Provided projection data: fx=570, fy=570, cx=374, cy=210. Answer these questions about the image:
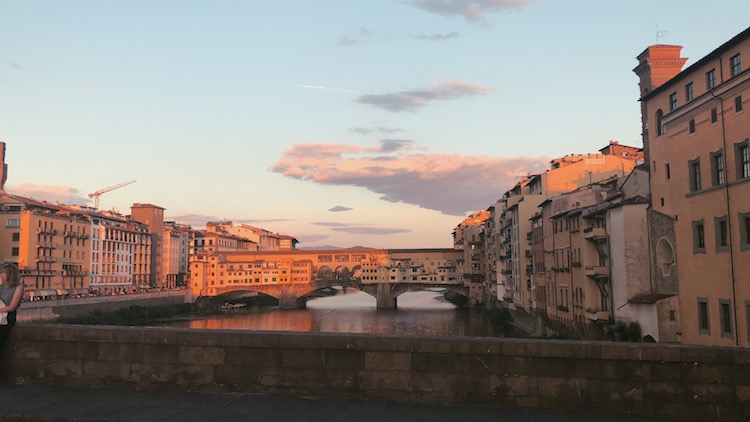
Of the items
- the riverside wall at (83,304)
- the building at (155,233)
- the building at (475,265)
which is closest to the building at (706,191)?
the riverside wall at (83,304)

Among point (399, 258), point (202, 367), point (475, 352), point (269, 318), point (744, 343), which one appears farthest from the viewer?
→ point (399, 258)

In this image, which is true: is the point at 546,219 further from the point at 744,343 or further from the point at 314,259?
the point at 314,259

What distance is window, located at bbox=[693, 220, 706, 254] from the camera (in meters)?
31.4

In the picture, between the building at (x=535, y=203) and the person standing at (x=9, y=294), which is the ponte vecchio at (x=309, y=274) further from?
the person standing at (x=9, y=294)

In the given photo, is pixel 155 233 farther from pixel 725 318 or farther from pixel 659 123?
pixel 725 318

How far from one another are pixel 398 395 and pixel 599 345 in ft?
9.80

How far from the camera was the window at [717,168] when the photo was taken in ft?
96.7

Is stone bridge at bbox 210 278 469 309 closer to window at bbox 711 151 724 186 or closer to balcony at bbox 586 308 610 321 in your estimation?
balcony at bbox 586 308 610 321

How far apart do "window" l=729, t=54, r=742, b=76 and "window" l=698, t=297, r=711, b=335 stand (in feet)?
39.8

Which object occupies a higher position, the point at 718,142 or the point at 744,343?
the point at 718,142

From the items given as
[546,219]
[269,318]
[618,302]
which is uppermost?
[546,219]

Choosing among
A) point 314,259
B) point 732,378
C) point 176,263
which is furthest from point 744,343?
point 176,263

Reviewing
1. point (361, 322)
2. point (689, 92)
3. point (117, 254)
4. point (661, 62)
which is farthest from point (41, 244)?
point (689, 92)

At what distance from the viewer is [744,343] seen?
27359mm
